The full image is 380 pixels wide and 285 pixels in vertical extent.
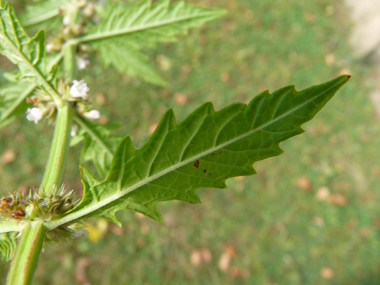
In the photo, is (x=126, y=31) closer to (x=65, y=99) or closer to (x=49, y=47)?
(x=49, y=47)

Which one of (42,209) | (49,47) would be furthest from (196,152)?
(49,47)

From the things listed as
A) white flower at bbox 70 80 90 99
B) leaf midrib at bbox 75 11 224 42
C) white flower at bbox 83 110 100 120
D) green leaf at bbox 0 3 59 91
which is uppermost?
leaf midrib at bbox 75 11 224 42

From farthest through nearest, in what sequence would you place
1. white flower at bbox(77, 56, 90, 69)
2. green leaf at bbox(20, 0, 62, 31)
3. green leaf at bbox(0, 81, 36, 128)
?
green leaf at bbox(20, 0, 62, 31), white flower at bbox(77, 56, 90, 69), green leaf at bbox(0, 81, 36, 128)

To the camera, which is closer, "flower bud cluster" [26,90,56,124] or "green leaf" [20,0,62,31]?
"flower bud cluster" [26,90,56,124]

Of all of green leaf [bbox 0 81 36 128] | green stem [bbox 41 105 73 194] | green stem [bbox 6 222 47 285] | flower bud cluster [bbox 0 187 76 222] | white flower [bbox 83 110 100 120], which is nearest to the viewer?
green stem [bbox 6 222 47 285]

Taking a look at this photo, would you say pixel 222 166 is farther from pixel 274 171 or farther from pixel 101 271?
pixel 274 171

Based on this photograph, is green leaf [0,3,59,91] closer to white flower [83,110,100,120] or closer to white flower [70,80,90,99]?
white flower [70,80,90,99]

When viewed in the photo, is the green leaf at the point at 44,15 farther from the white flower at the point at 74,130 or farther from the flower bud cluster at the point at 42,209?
the flower bud cluster at the point at 42,209

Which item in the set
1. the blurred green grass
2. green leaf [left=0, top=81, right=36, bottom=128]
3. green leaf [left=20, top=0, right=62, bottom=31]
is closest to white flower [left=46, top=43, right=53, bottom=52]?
green leaf [left=0, top=81, right=36, bottom=128]
